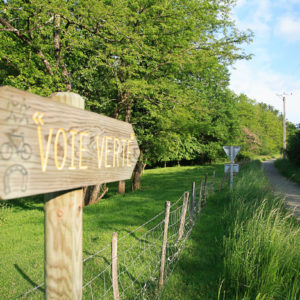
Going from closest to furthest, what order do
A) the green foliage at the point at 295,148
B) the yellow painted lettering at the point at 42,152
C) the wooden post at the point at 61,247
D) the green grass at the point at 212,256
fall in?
1. the yellow painted lettering at the point at 42,152
2. the wooden post at the point at 61,247
3. the green grass at the point at 212,256
4. the green foliage at the point at 295,148

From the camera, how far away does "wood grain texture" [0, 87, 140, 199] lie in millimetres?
1044

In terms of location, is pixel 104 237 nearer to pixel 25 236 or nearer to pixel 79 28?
pixel 25 236

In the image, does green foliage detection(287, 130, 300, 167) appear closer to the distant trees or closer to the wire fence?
the distant trees

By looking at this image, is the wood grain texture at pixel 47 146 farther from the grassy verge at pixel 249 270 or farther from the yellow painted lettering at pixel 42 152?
the grassy verge at pixel 249 270

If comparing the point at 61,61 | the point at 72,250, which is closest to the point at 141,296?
the point at 72,250

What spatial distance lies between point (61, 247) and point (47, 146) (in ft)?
1.93

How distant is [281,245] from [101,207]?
854cm

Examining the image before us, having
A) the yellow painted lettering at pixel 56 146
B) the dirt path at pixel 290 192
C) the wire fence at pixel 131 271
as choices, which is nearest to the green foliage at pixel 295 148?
the dirt path at pixel 290 192

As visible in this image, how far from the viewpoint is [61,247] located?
1.43m

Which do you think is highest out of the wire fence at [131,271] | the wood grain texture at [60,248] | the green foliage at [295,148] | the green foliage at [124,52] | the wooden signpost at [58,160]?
the green foliage at [124,52]

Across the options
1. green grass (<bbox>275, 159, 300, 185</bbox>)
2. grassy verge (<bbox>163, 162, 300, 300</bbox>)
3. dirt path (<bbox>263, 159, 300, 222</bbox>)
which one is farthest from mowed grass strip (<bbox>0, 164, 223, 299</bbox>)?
green grass (<bbox>275, 159, 300, 185</bbox>)

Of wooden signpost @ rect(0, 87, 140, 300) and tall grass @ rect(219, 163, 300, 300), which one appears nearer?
wooden signpost @ rect(0, 87, 140, 300)

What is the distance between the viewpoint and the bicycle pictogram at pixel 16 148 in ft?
3.36

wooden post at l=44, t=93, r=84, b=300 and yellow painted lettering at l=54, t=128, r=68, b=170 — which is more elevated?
yellow painted lettering at l=54, t=128, r=68, b=170
